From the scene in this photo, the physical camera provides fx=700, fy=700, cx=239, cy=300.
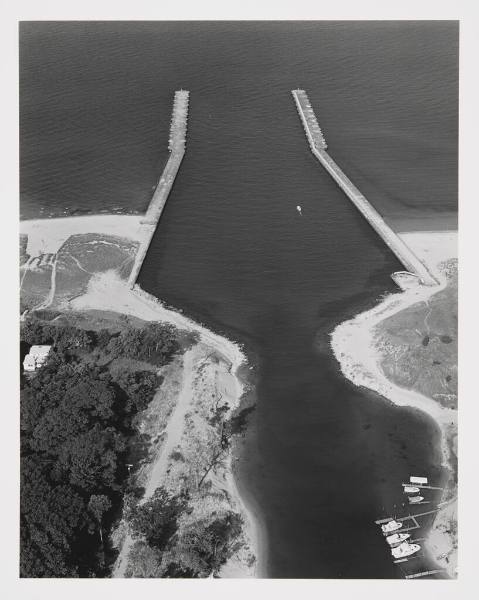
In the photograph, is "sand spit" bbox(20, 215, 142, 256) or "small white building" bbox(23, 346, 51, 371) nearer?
"small white building" bbox(23, 346, 51, 371)

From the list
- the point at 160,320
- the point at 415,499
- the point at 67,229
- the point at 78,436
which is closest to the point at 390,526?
the point at 415,499

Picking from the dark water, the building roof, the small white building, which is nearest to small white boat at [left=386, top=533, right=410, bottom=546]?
the dark water

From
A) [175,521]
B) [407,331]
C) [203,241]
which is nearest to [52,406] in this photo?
[175,521]

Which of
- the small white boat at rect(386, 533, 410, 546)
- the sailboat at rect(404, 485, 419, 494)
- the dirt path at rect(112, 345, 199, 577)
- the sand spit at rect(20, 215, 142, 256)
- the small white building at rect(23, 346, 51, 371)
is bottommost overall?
the small white boat at rect(386, 533, 410, 546)

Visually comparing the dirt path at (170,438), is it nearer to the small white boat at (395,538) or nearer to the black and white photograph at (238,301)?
the black and white photograph at (238,301)

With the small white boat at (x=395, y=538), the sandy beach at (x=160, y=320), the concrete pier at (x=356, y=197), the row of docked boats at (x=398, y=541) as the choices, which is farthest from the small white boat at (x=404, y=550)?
the concrete pier at (x=356, y=197)

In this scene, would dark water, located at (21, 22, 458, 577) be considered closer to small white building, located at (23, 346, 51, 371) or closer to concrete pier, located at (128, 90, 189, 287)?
concrete pier, located at (128, 90, 189, 287)

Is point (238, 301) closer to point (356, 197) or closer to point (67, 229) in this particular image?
point (67, 229)

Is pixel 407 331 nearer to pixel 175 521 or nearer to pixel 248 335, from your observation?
pixel 248 335
